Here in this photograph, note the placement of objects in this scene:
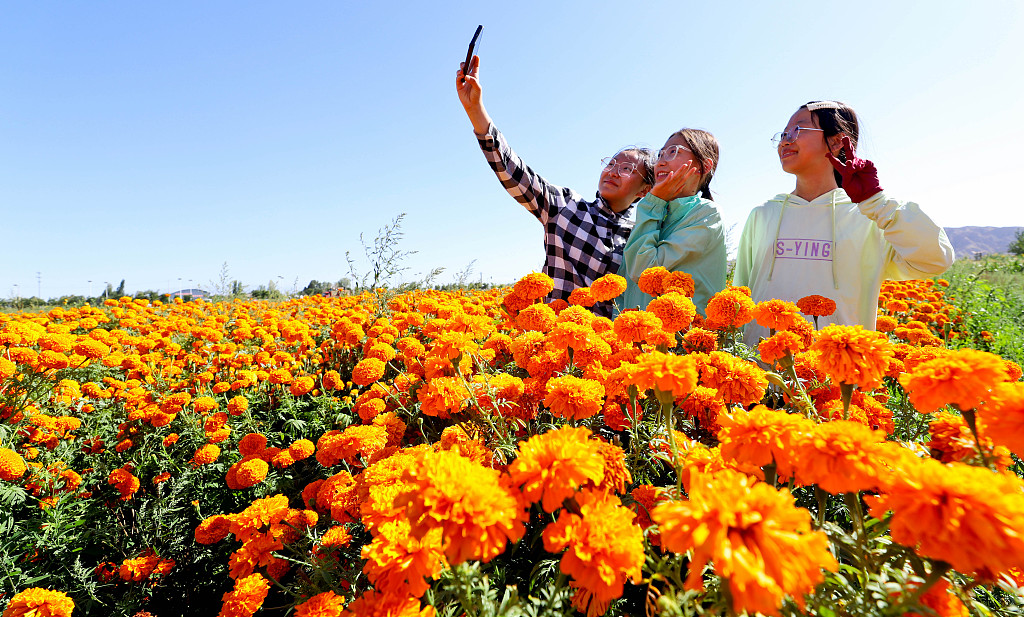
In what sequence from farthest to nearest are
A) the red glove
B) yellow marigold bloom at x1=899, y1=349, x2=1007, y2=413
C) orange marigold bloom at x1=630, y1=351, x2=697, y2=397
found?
1. the red glove
2. orange marigold bloom at x1=630, y1=351, x2=697, y2=397
3. yellow marigold bloom at x1=899, y1=349, x2=1007, y2=413

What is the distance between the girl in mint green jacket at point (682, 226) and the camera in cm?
261

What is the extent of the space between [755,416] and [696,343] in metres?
1.00

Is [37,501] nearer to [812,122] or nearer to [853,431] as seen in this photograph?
[853,431]

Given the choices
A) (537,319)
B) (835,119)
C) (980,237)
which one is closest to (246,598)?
(537,319)

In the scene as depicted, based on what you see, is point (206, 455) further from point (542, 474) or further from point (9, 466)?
point (542, 474)

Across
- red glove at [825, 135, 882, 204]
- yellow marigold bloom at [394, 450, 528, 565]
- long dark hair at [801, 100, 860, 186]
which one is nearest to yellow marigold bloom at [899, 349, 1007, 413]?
yellow marigold bloom at [394, 450, 528, 565]

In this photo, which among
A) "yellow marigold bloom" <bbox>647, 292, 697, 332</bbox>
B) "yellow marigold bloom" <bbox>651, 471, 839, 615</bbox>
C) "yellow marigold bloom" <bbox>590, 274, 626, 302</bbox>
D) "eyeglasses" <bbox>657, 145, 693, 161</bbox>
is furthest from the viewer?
"eyeglasses" <bbox>657, 145, 693, 161</bbox>

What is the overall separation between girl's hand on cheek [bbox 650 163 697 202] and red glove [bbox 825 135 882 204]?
763 mm

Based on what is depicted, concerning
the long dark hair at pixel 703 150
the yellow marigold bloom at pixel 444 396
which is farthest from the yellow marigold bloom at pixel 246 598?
the long dark hair at pixel 703 150

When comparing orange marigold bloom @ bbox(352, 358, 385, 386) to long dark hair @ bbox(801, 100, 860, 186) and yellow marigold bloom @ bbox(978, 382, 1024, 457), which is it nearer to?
yellow marigold bloom @ bbox(978, 382, 1024, 457)

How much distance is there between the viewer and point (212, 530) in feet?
5.35

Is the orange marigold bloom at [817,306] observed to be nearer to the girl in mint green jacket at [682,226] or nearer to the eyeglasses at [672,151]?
the girl in mint green jacket at [682,226]

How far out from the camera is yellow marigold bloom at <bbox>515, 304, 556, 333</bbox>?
175cm

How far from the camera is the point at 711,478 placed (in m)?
0.77
